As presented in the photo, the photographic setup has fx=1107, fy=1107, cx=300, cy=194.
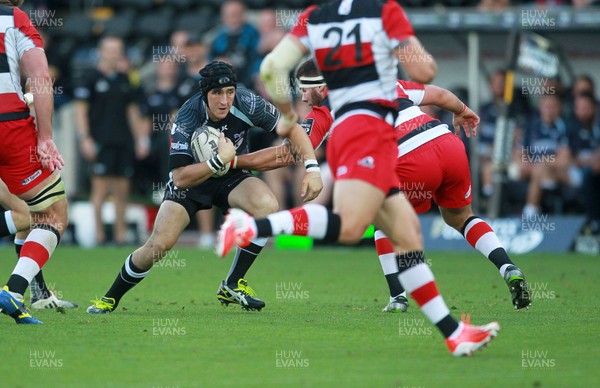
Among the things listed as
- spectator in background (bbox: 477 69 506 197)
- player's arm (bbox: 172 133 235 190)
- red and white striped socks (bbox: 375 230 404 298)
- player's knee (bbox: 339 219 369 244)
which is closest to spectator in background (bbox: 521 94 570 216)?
spectator in background (bbox: 477 69 506 197)

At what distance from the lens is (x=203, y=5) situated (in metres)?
21.4

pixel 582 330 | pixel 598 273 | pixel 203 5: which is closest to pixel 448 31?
pixel 598 273

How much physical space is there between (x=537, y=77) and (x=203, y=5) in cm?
719

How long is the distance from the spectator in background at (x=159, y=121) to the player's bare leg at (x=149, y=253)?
28.0 feet

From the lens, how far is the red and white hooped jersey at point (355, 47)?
22.9ft

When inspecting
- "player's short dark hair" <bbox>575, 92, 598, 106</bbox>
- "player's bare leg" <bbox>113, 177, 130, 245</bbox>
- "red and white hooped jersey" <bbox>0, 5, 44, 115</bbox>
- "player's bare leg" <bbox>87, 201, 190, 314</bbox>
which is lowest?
"player's bare leg" <bbox>113, 177, 130, 245</bbox>

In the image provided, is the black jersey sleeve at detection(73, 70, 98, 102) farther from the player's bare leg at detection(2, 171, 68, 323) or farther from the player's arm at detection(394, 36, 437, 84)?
A: the player's arm at detection(394, 36, 437, 84)

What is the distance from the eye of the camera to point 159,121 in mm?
17656

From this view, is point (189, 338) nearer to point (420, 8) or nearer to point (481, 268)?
point (481, 268)

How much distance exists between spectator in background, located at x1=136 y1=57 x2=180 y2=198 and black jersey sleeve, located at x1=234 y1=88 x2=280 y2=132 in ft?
26.8

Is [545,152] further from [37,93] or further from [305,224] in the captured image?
[305,224]

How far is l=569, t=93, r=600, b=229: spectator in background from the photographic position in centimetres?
1573

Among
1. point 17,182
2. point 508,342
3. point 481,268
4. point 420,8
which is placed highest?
point 17,182

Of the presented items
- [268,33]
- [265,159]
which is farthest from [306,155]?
[268,33]
